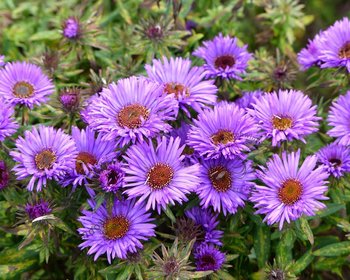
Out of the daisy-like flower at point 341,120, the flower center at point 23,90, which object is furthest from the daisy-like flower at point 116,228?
the daisy-like flower at point 341,120

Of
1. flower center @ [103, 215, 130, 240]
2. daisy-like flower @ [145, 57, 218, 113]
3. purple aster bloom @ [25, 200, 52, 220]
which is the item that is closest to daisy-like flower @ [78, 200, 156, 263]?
flower center @ [103, 215, 130, 240]

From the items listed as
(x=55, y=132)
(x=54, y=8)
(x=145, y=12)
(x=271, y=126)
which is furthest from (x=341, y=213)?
(x=54, y=8)

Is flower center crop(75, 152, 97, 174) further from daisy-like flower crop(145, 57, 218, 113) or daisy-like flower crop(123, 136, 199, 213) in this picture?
daisy-like flower crop(145, 57, 218, 113)

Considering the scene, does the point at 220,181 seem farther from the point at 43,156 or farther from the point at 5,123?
the point at 5,123

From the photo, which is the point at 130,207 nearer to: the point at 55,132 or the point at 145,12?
the point at 55,132

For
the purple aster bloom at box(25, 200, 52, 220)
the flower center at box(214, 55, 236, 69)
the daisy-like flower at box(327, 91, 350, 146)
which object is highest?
the flower center at box(214, 55, 236, 69)
